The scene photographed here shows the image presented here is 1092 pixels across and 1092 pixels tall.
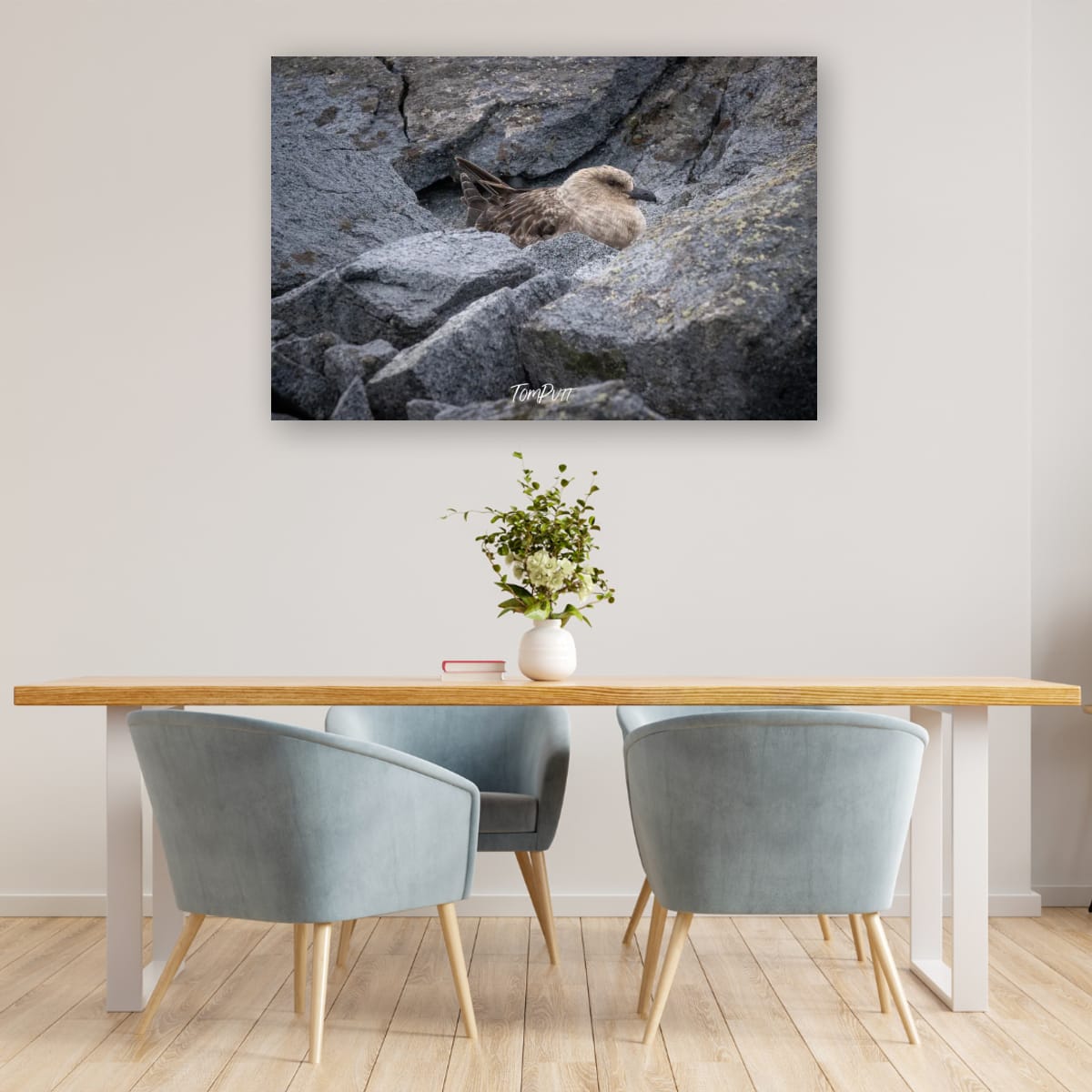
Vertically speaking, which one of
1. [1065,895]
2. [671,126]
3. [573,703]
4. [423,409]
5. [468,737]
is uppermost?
[671,126]

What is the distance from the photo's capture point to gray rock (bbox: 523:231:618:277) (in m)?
3.71

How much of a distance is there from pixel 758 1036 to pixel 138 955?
1.40 meters

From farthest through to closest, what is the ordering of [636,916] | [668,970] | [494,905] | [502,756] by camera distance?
[494,905] → [502,756] → [636,916] → [668,970]

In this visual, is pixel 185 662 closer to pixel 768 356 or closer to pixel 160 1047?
pixel 160 1047

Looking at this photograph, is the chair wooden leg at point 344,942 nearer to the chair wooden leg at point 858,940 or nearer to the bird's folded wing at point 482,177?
the chair wooden leg at point 858,940

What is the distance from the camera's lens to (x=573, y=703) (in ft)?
8.48

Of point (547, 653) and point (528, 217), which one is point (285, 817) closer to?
point (547, 653)

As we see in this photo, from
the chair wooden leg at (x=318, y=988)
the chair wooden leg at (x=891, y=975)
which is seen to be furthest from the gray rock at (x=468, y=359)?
the chair wooden leg at (x=891, y=975)

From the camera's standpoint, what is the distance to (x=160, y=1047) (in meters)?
2.45

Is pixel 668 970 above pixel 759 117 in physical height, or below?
below

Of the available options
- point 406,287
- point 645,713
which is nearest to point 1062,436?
point 645,713

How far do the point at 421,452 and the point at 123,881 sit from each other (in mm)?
1575

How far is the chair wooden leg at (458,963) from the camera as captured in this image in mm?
2455

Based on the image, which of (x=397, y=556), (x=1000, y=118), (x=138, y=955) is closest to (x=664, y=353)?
(x=397, y=556)
